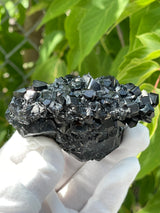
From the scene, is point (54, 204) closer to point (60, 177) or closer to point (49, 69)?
point (60, 177)

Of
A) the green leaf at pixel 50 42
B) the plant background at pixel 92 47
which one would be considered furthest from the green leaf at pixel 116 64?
the green leaf at pixel 50 42

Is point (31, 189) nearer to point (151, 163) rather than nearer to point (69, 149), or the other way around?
point (69, 149)

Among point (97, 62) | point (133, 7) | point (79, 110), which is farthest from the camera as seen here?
point (97, 62)

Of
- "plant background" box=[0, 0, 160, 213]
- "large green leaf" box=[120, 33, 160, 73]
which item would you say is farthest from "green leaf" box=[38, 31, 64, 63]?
"large green leaf" box=[120, 33, 160, 73]

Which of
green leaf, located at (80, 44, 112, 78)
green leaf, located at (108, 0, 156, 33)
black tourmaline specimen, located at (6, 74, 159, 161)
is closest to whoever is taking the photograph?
black tourmaline specimen, located at (6, 74, 159, 161)

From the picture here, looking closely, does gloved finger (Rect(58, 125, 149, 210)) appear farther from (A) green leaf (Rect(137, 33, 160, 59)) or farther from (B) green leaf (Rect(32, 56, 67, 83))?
(B) green leaf (Rect(32, 56, 67, 83))

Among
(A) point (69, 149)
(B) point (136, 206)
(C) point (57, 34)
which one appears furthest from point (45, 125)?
(B) point (136, 206)

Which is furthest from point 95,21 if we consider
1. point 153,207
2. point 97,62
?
point 153,207
